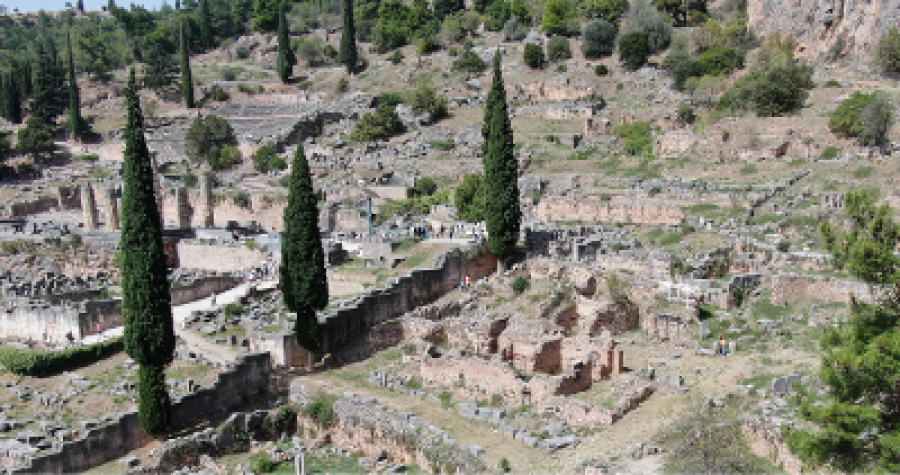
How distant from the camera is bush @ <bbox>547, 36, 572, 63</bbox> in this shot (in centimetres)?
6862

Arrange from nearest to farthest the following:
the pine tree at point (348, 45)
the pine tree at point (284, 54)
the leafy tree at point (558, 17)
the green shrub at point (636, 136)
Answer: the green shrub at point (636, 136), the leafy tree at point (558, 17), the pine tree at point (348, 45), the pine tree at point (284, 54)

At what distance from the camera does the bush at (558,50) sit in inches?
2702

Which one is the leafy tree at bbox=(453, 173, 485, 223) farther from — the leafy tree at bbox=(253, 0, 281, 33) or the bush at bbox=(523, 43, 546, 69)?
the leafy tree at bbox=(253, 0, 281, 33)

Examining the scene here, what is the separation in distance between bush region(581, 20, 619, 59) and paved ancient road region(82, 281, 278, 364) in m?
40.2

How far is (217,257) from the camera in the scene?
132 feet

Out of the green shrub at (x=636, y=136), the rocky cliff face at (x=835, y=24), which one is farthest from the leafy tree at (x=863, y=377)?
the rocky cliff face at (x=835, y=24)

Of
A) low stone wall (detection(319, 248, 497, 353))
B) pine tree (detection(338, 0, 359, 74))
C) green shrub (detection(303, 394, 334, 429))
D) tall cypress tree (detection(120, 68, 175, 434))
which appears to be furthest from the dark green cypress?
green shrub (detection(303, 394, 334, 429))

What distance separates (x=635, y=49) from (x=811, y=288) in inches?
1567

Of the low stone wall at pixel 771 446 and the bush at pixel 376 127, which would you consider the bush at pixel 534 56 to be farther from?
the low stone wall at pixel 771 446

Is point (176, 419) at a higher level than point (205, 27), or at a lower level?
lower

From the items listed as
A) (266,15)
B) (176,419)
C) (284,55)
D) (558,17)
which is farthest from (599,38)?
(176,419)

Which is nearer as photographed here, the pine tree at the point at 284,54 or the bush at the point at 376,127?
the bush at the point at 376,127

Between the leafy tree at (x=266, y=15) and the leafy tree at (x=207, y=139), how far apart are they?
1546 inches

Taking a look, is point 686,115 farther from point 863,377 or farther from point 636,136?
point 863,377
